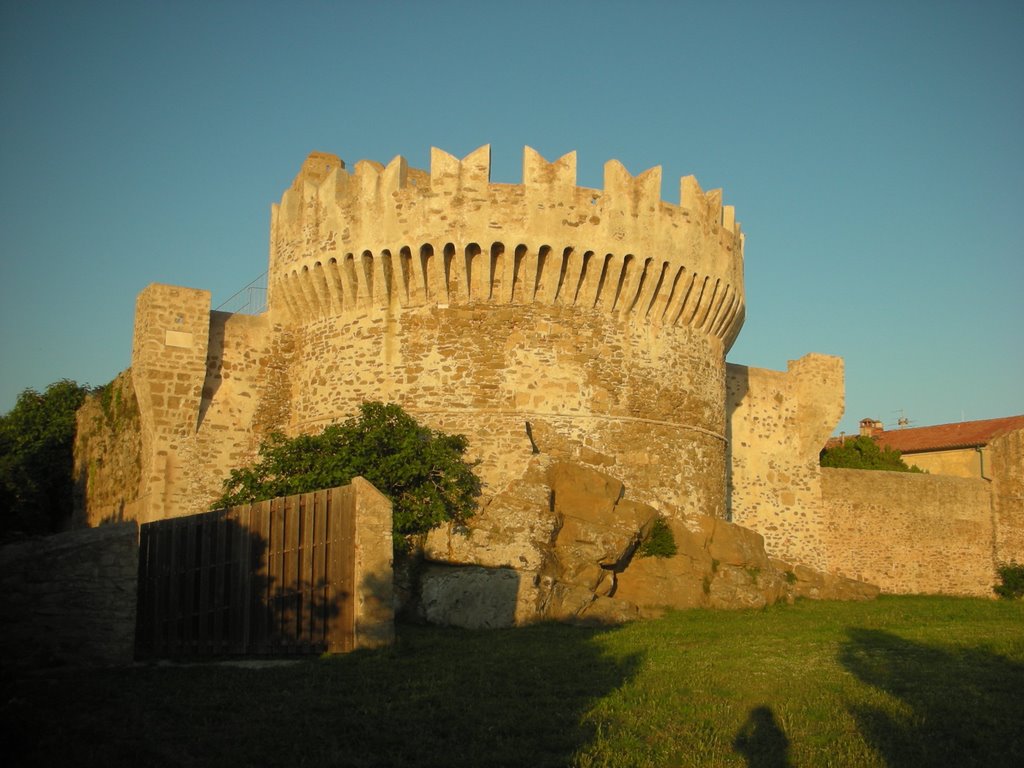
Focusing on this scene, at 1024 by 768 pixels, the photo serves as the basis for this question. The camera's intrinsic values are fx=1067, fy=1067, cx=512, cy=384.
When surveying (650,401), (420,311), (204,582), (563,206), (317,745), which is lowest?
(317,745)

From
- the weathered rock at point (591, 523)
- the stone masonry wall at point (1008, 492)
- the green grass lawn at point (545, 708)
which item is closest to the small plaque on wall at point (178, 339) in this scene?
the weathered rock at point (591, 523)

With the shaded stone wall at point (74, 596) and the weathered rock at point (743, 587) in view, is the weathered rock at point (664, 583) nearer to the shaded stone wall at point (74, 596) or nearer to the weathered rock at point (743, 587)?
the weathered rock at point (743, 587)

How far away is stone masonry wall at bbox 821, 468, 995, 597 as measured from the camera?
2406 centimetres

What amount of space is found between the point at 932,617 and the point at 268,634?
11333 millimetres

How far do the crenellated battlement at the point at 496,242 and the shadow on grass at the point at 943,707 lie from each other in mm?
7954

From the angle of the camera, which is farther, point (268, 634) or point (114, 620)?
point (268, 634)

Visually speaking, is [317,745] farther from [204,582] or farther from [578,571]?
[578,571]

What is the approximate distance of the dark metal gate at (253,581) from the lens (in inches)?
436

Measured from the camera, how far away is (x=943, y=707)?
8539 millimetres

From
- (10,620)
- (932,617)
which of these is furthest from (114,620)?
(932,617)

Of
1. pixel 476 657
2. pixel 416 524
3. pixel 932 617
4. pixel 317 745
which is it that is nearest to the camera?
pixel 317 745

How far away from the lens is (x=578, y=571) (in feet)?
52.7

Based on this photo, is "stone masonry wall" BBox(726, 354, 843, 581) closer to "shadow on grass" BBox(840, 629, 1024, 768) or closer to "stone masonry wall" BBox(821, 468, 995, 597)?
"stone masonry wall" BBox(821, 468, 995, 597)

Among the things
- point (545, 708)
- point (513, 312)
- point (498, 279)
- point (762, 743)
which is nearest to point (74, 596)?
point (545, 708)
